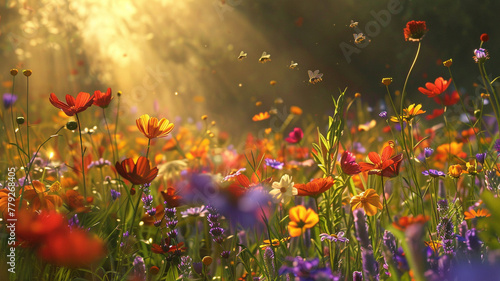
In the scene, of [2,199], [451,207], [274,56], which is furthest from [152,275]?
[274,56]

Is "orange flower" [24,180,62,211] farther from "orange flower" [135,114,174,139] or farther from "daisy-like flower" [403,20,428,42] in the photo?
"daisy-like flower" [403,20,428,42]

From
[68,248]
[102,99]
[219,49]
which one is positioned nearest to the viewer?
[68,248]

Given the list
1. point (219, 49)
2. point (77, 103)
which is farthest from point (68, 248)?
point (219, 49)

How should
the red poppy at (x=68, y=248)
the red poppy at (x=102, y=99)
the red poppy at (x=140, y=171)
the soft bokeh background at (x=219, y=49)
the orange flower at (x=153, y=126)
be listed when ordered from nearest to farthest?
the red poppy at (x=68, y=248) → the red poppy at (x=140, y=171) → the orange flower at (x=153, y=126) → the red poppy at (x=102, y=99) → the soft bokeh background at (x=219, y=49)

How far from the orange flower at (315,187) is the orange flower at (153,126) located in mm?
449

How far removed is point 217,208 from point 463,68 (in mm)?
6014

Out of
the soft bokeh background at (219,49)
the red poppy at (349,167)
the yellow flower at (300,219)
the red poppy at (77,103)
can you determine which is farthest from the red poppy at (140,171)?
the soft bokeh background at (219,49)

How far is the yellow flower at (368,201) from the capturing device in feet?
4.08

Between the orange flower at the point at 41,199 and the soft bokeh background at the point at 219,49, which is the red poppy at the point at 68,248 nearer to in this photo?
the orange flower at the point at 41,199

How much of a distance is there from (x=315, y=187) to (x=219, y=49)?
631cm

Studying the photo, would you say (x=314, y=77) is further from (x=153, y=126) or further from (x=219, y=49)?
(x=219, y=49)

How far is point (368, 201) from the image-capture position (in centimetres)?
126

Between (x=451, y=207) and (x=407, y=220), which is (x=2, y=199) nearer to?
(x=407, y=220)

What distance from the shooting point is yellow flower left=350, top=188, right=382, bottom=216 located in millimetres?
1243
